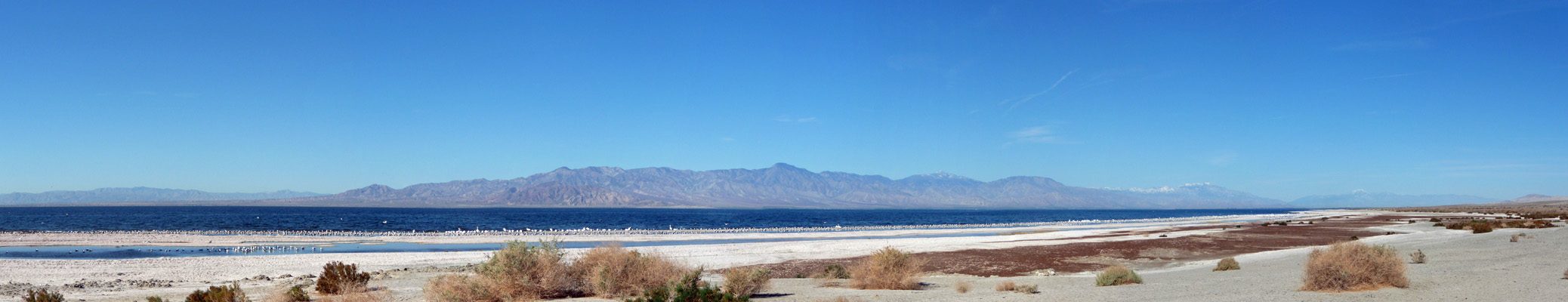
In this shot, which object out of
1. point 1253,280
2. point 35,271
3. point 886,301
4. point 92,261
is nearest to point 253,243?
point 92,261

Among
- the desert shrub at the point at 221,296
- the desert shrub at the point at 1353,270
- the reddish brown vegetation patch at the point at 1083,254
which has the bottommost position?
the reddish brown vegetation patch at the point at 1083,254

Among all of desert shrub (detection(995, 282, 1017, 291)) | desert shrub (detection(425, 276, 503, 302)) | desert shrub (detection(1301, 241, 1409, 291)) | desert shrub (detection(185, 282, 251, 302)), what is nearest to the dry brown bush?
desert shrub (detection(425, 276, 503, 302))

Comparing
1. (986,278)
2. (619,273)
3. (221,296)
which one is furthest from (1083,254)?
(221,296)

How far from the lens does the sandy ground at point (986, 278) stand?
13.5 m

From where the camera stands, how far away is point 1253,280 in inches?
633

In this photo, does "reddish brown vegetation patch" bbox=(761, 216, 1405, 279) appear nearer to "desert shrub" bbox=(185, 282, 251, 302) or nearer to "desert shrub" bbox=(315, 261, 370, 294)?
"desert shrub" bbox=(315, 261, 370, 294)

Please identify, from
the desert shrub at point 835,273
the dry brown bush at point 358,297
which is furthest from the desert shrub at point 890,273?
the dry brown bush at point 358,297

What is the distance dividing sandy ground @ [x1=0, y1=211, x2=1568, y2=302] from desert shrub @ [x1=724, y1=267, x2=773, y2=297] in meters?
0.30

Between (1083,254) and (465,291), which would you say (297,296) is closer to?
(465,291)

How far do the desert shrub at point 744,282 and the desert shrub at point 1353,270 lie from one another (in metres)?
9.42

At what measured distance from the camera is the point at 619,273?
14469mm

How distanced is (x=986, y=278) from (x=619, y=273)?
947 centimetres

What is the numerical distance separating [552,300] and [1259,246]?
2840 centimetres

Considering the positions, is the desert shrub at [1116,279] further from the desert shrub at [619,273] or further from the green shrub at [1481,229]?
the green shrub at [1481,229]
